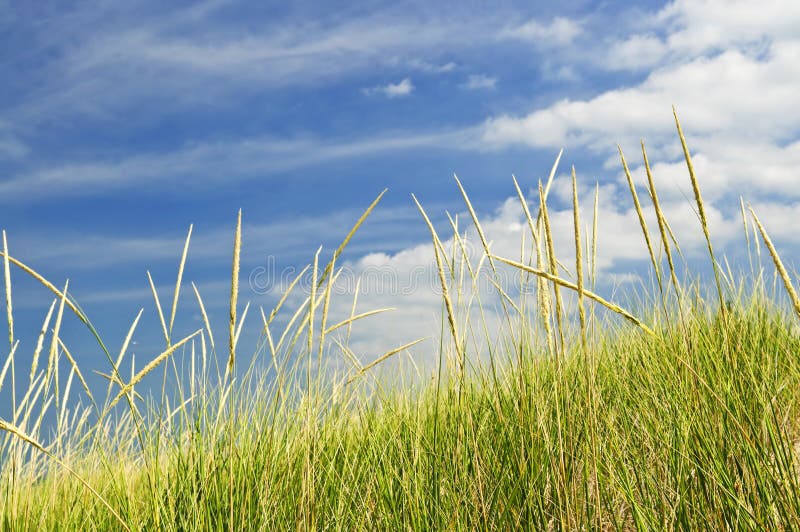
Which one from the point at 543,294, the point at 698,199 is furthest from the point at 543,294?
the point at 698,199

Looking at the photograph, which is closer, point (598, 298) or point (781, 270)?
point (781, 270)

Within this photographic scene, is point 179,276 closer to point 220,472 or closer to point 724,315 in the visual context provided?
point 220,472

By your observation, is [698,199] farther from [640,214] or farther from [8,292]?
[8,292]

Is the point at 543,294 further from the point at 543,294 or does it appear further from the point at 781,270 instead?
the point at 781,270

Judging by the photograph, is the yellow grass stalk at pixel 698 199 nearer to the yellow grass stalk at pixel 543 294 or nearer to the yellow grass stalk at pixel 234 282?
the yellow grass stalk at pixel 543 294

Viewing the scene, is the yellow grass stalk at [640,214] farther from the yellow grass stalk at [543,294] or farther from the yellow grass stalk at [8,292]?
the yellow grass stalk at [8,292]

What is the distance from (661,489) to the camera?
6.09 feet

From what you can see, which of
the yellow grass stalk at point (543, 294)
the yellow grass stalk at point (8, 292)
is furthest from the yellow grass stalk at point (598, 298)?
the yellow grass stalk at point (8, 292)

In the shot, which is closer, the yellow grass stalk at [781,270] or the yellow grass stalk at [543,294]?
the yellow grass stalk at [781,270]

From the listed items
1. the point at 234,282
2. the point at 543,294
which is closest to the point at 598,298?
the point at 543,294

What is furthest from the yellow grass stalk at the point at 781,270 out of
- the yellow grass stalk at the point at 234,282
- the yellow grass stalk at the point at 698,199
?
the yellow grass stalk at the point at 234,282

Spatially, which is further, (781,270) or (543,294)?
(543,294)

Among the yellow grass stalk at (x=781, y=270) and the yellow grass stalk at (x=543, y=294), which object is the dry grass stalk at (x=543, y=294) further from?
the yellow grass stalk at (x=781, y=270)

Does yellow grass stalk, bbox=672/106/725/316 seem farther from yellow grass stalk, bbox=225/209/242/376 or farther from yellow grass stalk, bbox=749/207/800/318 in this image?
yellow grass stalk, bbox=225/209/242/376
